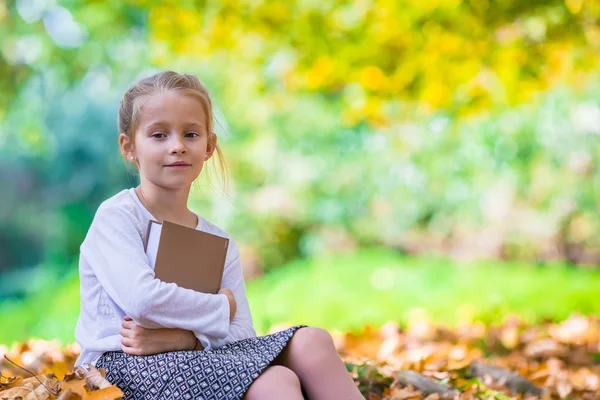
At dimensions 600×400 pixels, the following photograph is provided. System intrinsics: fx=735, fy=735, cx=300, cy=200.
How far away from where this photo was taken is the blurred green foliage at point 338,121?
526 centimetres

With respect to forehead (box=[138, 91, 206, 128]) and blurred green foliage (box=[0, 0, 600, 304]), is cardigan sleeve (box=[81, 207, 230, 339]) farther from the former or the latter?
blurred green foliage (box=[0, 0, 600, 304])

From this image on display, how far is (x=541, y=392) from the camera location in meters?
2.88

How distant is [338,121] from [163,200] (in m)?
7.50

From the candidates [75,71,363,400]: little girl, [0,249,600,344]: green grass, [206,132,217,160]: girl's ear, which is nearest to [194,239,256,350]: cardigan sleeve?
[75,71,363,400]: little girl

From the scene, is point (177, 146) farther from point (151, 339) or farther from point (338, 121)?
point (338, 121)

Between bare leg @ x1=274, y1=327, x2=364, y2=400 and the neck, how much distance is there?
20.0 inches

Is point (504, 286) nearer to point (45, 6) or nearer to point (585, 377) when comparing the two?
point (585, 377)

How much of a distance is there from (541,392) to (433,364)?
45 centimetres

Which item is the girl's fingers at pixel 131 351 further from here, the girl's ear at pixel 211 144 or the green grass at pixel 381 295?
the green grass at pixel 381 295

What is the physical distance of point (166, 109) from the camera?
199 centimetres

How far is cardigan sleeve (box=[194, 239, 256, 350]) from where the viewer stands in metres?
1.95

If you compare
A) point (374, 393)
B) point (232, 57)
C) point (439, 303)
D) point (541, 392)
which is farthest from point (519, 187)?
point (374, 393)

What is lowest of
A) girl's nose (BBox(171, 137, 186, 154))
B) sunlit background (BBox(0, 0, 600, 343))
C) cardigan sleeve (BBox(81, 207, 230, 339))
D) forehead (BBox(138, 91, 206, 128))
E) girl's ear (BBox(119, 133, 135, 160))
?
cardigan sleeve (BBox(81, 207, 230, 339))

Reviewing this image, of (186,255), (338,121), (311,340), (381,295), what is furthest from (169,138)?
(338,121)
